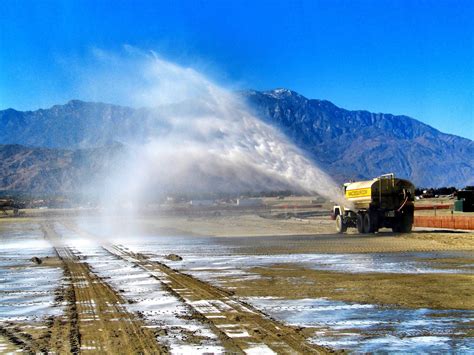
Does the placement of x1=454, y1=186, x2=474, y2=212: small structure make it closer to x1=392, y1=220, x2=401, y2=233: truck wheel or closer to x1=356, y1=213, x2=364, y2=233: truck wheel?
x1=392, y1=220, x2=401, y2=233: truck wheel

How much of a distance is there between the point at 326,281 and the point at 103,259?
12.3 m

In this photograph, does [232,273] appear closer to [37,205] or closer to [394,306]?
[394,306]

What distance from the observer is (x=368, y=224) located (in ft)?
143

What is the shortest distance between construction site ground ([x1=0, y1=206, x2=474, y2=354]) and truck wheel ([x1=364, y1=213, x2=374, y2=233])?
48.4 feet

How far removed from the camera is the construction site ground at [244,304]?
35.2 ft

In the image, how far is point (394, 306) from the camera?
1429cm

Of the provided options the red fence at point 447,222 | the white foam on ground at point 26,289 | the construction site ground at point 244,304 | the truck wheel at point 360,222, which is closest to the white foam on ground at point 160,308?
the construction site ground at point 244,304

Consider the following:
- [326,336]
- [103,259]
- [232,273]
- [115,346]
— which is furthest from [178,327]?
[103,259]

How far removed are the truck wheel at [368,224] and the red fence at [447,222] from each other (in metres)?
6.34

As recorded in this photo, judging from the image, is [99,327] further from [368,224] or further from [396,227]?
[396,227]

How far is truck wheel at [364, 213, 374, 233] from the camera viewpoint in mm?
43219

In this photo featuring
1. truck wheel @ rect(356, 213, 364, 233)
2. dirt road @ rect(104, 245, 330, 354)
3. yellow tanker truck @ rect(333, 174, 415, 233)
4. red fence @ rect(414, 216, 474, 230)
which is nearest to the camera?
dirt road @ rect(104, 245, 330, 354)

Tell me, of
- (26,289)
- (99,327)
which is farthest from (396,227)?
(99,327)

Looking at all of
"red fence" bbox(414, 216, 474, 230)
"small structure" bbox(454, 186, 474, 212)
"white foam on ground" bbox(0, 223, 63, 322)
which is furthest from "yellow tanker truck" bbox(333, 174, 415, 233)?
"small structure" bbox(454, 186, 474, 212)
